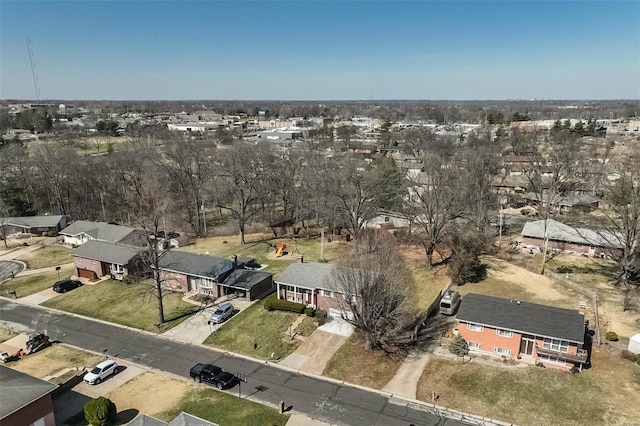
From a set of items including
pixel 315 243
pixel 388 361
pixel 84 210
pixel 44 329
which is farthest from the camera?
pixel 84 210

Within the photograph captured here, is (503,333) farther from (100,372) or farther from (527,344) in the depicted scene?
(100,372)

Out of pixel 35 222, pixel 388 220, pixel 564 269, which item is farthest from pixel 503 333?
A: pixel 35 222

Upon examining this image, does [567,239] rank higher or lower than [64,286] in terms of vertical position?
higher

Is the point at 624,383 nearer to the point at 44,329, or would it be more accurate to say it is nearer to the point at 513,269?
the point at 513,269

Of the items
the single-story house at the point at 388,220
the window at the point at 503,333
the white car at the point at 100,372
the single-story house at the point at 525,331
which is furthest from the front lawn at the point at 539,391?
the single-story house at the point at 388,220

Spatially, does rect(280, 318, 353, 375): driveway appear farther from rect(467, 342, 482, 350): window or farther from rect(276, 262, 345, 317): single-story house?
rect(467, 342, 482, 350): window

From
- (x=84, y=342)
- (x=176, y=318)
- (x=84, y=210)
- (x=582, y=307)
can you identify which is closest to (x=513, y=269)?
(x=582, y=307)

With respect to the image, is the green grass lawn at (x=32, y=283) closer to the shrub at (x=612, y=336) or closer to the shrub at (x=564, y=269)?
the shrub at (x=612, y=336)
